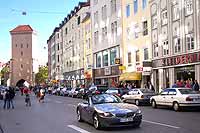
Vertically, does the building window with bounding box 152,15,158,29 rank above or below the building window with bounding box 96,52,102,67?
above

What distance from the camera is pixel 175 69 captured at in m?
36.1

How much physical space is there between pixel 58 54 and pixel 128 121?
293 feet

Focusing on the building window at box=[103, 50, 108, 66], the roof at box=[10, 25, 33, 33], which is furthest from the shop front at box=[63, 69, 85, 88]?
the roof at box=[10, 25, 33, 33]

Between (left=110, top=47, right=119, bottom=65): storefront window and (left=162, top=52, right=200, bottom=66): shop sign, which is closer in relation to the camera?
(left=162, top=52, right=200, bottom=66): shop sign

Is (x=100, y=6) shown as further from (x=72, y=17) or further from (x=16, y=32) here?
(x=16, y=32)

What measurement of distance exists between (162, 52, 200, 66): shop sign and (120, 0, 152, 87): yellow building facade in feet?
12.6

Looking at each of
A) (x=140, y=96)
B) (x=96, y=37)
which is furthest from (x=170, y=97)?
(x=96, y=37)

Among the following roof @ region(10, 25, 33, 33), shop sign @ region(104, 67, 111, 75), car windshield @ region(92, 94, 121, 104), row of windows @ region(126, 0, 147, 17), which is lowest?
car windshield @ region(92, 94, 121, 104)

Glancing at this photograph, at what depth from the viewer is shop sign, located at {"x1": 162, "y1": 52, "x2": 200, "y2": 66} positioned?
32219 millimetres

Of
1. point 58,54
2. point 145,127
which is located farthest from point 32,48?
point 145,127

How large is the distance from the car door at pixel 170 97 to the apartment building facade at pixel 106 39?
2729cm

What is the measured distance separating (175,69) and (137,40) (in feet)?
32.7

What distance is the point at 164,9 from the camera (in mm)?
37688

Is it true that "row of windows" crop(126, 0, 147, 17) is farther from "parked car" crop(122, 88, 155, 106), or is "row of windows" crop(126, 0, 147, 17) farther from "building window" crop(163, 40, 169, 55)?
"parked car" crop(122, 88, 155, 106)
